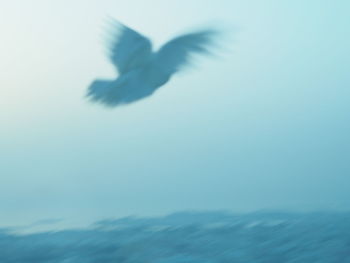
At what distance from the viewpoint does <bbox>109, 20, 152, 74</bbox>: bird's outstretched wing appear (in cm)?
233

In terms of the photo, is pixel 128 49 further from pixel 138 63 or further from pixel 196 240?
pixel 196 240

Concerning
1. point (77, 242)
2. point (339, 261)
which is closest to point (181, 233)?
point (77, 242)

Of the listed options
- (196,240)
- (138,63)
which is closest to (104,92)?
(138,63)

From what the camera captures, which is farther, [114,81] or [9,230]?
[9,230]

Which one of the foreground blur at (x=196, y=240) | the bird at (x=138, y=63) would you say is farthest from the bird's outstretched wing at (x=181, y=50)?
the foreground blur at (x=196, y=240)

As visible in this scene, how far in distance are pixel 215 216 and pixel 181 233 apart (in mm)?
126

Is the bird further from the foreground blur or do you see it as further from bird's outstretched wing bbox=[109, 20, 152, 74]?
the foreground blur

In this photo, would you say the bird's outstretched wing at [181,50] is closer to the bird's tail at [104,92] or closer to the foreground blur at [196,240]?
the bird's tail at [104,92]

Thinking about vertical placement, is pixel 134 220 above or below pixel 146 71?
below

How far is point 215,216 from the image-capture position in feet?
8.04

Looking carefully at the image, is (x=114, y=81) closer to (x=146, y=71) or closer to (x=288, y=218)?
(x=146, y=71)

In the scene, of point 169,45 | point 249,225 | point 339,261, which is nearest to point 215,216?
point 249,225

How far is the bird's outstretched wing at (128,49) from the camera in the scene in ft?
7.66

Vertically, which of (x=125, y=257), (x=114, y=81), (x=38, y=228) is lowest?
(x=125, y=257)
